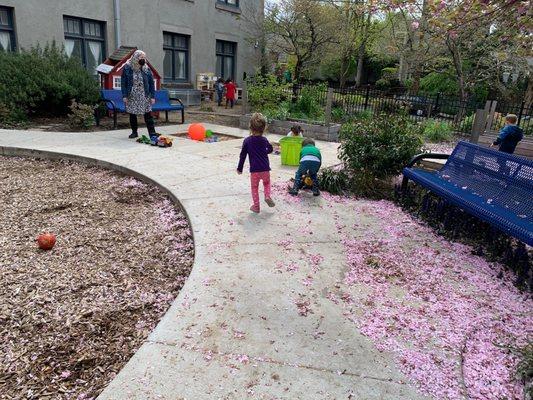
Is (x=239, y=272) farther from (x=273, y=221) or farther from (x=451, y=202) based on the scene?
(x=451, y=202)

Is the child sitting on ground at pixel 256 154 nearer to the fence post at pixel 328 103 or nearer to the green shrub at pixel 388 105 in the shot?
the fence post at pixel 328 103

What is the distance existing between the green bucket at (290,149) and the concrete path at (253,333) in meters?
2.42

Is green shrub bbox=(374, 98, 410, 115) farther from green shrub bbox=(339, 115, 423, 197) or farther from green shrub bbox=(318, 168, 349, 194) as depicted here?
green shrub bbox=(318, 168, 349, 194)

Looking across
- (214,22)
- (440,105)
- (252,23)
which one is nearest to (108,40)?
(214,22)

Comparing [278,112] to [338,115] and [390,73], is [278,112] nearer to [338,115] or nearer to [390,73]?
[338,115]

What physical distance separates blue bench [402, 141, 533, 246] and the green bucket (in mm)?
2240

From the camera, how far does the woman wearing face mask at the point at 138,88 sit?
343 inches

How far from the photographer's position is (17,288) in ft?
11.3

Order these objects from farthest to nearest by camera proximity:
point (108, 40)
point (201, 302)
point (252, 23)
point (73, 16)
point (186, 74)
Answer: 1. point (252, 23)
2. point (186, 74)
3. point (108, 40)
4. point (73, 16)
5. point (201, 302)

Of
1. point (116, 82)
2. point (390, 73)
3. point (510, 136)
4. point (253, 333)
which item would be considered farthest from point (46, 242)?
point (390, 73)

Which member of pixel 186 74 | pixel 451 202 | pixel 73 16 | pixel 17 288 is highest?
pixel 73 16

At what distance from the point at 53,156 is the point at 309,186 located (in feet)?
15.5

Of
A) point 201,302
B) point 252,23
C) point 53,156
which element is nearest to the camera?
point 201,302

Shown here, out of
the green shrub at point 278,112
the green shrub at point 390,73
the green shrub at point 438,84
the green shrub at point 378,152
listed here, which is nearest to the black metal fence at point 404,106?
the green shrub at point 278,112
